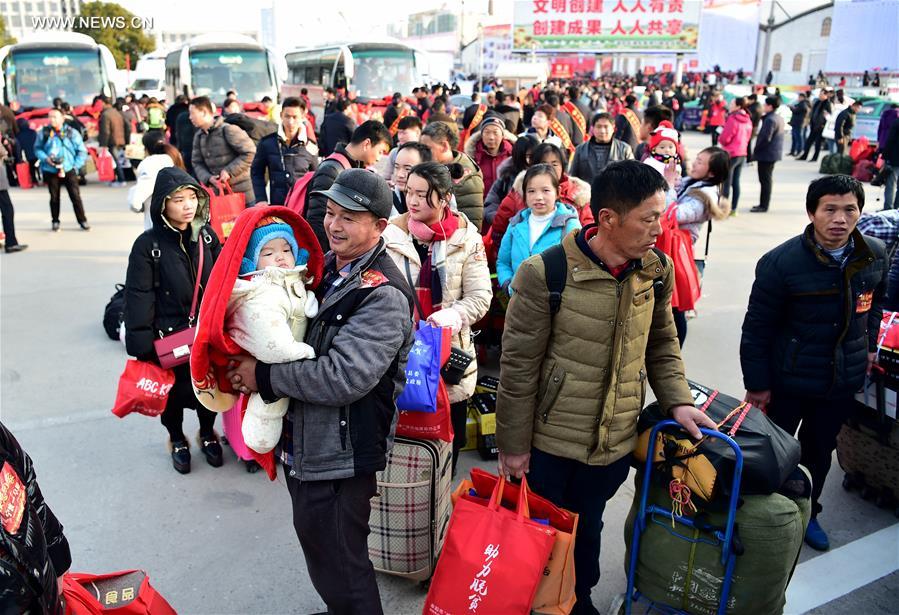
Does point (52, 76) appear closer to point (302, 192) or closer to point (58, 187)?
point (58, 187)

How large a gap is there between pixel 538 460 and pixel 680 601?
76 centimetres

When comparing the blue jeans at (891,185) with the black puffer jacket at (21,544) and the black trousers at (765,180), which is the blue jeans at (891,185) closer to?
Answer: the black trousers at (765,180)

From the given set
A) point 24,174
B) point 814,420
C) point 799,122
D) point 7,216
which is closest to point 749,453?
point 814,420

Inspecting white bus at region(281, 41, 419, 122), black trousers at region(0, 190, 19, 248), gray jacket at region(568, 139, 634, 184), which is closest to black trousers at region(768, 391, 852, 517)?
gray jacket at region(568, 139, 634, 184)

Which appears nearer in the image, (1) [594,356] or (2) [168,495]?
(1) [594,356]

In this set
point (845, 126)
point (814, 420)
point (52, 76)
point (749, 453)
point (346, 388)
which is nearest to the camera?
point (346, 388)

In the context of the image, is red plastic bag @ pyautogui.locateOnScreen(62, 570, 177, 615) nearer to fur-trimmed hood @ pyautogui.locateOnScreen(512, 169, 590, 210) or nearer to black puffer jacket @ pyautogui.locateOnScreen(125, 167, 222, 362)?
black puffer jacket @ pyautogui.locateOnScreen(125, 167, 222, 362)

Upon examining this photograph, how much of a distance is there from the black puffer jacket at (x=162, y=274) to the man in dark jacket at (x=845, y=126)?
566 inches

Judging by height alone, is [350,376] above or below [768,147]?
below

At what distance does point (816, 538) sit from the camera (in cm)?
332

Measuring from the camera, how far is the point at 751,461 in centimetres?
237

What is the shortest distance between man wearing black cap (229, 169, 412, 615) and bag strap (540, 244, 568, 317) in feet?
1.64

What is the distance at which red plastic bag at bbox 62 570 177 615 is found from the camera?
205 centimetres

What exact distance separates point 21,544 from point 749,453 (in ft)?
7.22
